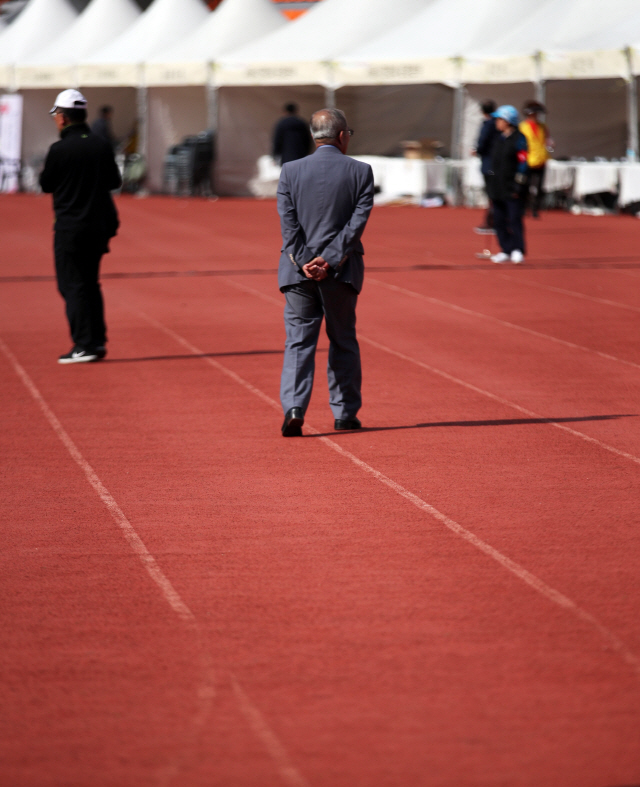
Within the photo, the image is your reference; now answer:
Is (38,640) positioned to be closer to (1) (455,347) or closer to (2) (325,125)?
(2) (325,125)

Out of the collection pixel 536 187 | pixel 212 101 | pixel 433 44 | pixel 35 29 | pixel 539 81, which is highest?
pixel 35 29

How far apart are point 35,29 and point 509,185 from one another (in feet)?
75.5

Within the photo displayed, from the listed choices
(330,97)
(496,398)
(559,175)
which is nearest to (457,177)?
(559,175)

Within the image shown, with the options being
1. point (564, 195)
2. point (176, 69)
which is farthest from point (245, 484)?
point (176, 69)

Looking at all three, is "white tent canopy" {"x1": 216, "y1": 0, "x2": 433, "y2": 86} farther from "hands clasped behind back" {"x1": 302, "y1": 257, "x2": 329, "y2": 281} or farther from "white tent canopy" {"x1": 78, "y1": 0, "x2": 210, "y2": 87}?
"hands clasped behind back" {"x1": 302, "y1": 257, "x2": 329, "y2": 281}

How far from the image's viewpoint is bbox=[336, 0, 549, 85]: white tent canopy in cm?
2494

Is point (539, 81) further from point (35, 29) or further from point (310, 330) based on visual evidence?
point (310, 330)

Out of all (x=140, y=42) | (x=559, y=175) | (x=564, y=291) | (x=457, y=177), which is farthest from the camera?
(x=140, y=42)

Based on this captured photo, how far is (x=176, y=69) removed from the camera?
28.0 metres

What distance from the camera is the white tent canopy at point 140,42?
28969mm

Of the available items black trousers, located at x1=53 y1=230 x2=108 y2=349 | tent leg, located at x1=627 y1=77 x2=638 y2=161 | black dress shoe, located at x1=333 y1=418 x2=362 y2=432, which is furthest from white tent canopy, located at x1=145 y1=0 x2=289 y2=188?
black dress shoe, located at x1=333 y1=418 x2=362 y2=432

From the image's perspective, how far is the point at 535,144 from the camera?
802 inches

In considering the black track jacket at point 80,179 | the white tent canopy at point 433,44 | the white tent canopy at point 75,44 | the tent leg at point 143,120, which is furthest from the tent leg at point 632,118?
the black track jacket at point 80,179

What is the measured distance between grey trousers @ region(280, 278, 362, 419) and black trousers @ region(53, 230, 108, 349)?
2773 millimetres
